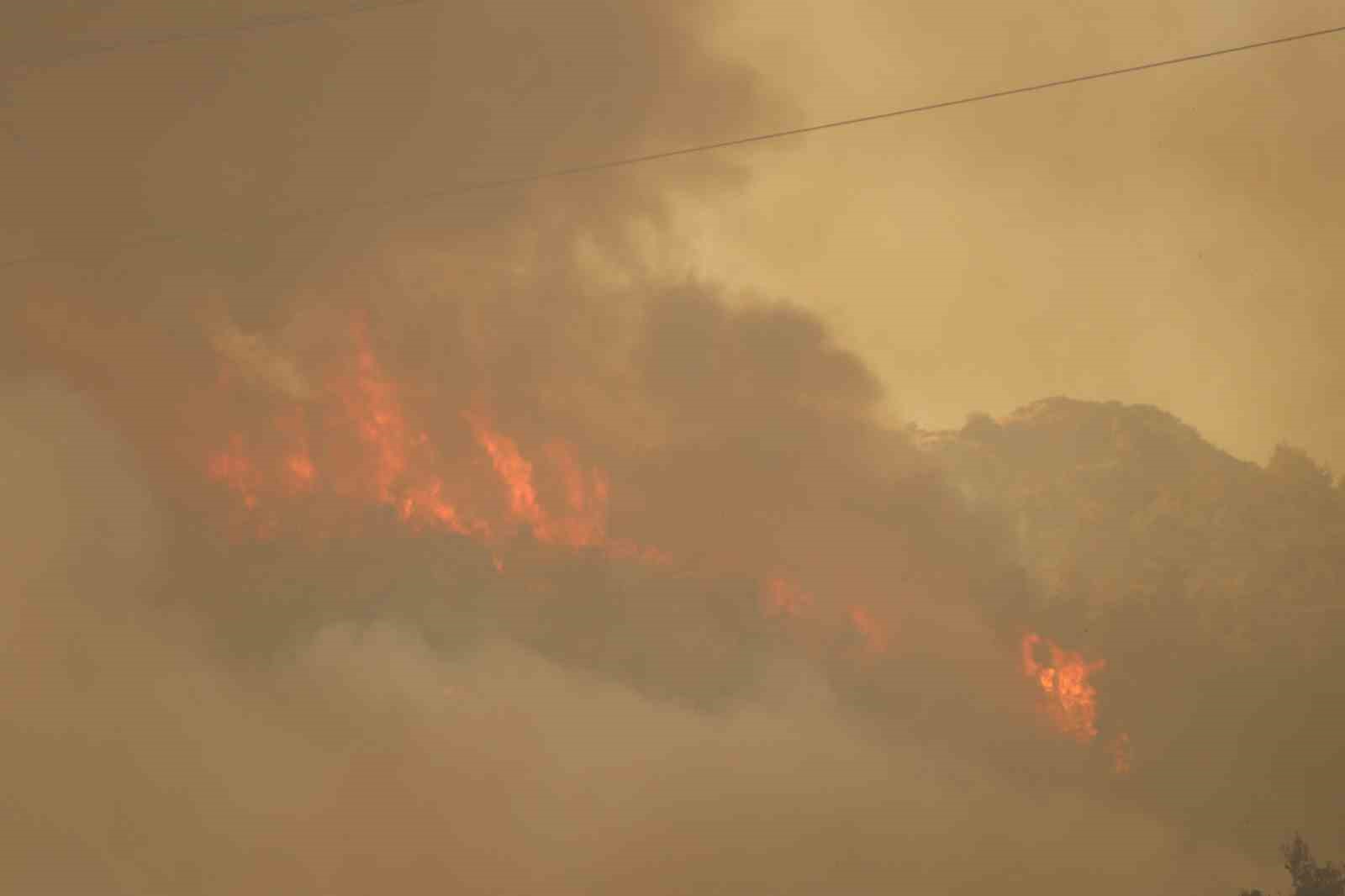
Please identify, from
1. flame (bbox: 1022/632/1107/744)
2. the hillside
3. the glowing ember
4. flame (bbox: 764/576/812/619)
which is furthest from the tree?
flame (bbox: 764/576/812/619)

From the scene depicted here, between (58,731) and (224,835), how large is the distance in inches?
125

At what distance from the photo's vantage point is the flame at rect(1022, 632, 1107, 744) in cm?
2075

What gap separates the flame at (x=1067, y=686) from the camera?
2075cm

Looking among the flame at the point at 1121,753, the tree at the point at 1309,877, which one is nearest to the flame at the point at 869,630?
the flame at the point at 1121,753

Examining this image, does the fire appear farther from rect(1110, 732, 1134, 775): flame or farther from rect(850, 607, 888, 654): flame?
rect(1110, 732, 1134, 775): flame

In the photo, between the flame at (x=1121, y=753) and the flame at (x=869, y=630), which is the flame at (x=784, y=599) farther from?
the flame at (x=1121, y=753)

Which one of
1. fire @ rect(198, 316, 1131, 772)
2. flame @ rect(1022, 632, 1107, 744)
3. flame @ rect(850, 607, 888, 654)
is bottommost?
flame @ rect(1022, 632, 1107, 744)

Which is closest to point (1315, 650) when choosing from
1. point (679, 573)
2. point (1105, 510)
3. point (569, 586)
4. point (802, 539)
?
point (1105, 510)

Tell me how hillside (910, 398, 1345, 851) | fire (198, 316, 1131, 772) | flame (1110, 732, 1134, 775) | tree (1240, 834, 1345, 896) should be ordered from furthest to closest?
fire (198, 316, 1131, 772) < hillside (910, 398, 1345, 851) < flame (1110, 732, 1134, 775) < tree (1240, 834, 1345, 896)

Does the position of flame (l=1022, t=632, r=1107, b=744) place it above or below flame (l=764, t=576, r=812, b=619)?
below

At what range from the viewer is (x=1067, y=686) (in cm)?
2111

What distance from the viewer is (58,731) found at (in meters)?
20.0

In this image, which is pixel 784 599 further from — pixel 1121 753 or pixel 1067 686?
pixel 1121 753

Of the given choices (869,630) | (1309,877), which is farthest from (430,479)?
(1309,877)
